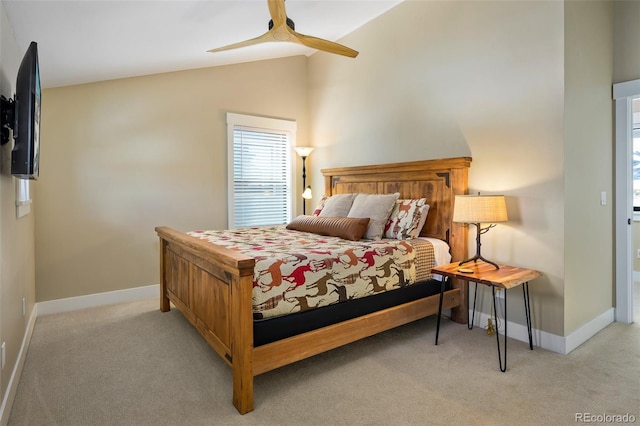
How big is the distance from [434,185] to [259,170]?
249 cm

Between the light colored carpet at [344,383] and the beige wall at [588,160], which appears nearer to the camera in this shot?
the light colored carpet at [344,383]

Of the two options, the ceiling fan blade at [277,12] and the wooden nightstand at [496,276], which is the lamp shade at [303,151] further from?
the wooden nightstand at [496,276]

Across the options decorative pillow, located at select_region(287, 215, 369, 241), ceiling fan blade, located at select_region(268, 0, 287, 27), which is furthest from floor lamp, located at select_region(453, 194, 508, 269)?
ceiling fan blade, located at select_region(268, 0, 287, 27)

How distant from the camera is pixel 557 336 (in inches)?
102

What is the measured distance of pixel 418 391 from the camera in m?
2.09

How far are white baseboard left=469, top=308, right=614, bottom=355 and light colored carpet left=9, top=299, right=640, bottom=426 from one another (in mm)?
63

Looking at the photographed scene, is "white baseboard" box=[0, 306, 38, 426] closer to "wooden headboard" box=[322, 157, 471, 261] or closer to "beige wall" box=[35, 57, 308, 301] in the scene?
"beige wall" box=[35, 57, 308, 301]

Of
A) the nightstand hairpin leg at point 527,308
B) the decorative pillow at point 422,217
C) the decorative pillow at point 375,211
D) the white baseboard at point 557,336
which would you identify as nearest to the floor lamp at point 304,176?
the decorative pillow at point 375,211

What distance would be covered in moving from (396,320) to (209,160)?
3.01 m

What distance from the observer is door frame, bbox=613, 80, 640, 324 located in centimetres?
305

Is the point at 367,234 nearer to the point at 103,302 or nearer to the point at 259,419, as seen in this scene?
the point at 259,419

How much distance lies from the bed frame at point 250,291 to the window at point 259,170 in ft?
4.13

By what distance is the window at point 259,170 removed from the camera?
15.2ft

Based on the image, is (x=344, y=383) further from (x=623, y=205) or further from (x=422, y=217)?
(x=623, y=205)
